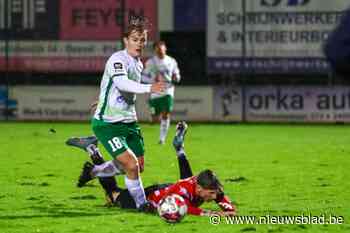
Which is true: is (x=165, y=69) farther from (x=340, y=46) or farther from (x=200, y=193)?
(x=340, y=46)

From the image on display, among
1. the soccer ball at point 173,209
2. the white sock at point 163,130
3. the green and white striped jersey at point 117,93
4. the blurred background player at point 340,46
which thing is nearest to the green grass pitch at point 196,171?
the soccer ball at point 173,209

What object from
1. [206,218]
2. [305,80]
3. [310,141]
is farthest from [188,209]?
[305,80]

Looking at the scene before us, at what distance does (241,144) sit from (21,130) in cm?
790

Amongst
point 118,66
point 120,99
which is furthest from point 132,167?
point 118,66

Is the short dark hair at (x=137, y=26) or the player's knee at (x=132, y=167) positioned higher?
the short dark hair at (x=137, y=26)

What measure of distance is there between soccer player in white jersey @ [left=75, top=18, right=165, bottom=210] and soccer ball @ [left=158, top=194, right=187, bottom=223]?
41.0 inches

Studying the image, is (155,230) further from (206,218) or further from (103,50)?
(103,50)

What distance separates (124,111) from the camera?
11.0 m

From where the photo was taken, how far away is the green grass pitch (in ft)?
32.6

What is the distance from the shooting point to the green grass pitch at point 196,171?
9.93 meters

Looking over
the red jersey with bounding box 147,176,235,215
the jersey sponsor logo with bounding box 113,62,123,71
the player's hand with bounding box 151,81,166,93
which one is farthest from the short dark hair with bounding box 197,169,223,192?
the jersey sponsor logo with bounding box 113,62,123,71

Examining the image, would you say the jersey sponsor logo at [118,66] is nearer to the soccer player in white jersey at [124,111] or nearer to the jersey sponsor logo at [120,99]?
the soccer player in white jersey at [124,111]

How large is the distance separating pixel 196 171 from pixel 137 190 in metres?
5.59

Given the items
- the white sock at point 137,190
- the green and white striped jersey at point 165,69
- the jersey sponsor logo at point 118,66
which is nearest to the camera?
the white sock at point 137,190
